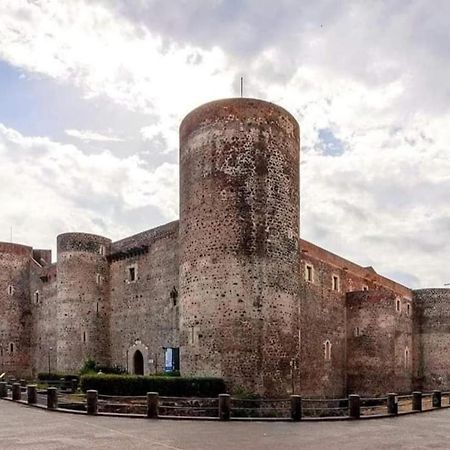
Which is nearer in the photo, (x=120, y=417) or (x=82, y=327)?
(x=120, y=417)

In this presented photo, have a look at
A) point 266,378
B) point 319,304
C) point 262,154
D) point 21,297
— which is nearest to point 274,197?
point 262,154

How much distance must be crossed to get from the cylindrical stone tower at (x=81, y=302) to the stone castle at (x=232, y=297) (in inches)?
2.7

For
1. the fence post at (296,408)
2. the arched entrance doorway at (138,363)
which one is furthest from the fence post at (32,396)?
the arched entrance doorway at (138,363)

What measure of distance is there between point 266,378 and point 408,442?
10.6 metres

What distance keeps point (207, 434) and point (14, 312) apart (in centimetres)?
3614

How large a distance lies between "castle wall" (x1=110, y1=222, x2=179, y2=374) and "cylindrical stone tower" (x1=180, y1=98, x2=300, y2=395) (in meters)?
6.17

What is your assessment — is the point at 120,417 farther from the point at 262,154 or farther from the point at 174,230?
the point at 174,230

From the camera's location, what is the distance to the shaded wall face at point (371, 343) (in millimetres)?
35844

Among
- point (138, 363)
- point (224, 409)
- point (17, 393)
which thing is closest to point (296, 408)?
point (224, 409)

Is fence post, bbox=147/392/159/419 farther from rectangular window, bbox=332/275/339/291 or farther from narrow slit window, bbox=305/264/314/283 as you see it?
rectangular window, bbox=332/275/339/291

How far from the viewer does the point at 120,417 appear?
18844 mm

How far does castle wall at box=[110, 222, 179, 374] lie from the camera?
33469 millimetres

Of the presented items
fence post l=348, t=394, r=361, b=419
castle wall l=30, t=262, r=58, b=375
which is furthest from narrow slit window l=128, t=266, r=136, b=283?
fence post l=348, t=394, r=361, b=419

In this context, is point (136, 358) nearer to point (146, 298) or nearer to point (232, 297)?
point (146, 298)
